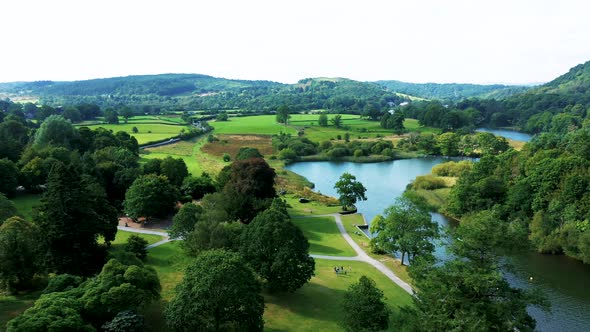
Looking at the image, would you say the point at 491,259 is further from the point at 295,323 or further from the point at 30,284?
the point at 30,284

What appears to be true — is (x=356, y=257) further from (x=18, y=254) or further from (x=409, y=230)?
(x=18, y=254)

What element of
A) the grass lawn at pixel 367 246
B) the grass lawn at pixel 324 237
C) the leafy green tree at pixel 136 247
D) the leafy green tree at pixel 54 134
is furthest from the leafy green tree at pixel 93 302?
the leafy green tree at pixel 54 134

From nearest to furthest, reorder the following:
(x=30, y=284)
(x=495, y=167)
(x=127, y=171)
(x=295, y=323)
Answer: (x=295, y=323) < (x=30, y=284) < (x=127, y=171) < (x=495, y=167)

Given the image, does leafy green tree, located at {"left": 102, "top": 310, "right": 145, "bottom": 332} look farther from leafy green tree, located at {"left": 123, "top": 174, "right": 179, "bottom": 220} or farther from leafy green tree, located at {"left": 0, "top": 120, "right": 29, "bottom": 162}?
leafy green tree, located at {"left": 0, "top": 120, "right": 29, "bottom": 162}

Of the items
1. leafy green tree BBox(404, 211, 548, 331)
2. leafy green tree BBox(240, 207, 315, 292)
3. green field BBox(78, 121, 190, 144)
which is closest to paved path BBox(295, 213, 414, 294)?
leafy green tree BBox(240, 207, 315, 292)

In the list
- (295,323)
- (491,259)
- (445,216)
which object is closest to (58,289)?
(295,323)

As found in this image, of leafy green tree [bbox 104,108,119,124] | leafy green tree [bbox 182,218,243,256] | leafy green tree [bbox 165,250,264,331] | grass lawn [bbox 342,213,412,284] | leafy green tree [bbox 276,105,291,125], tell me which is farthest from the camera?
leafy green tree [bbox 276,105,291,125]

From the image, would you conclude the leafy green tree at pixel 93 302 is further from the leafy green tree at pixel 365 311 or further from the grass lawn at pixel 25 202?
the grass lawn at pixel 25 202
